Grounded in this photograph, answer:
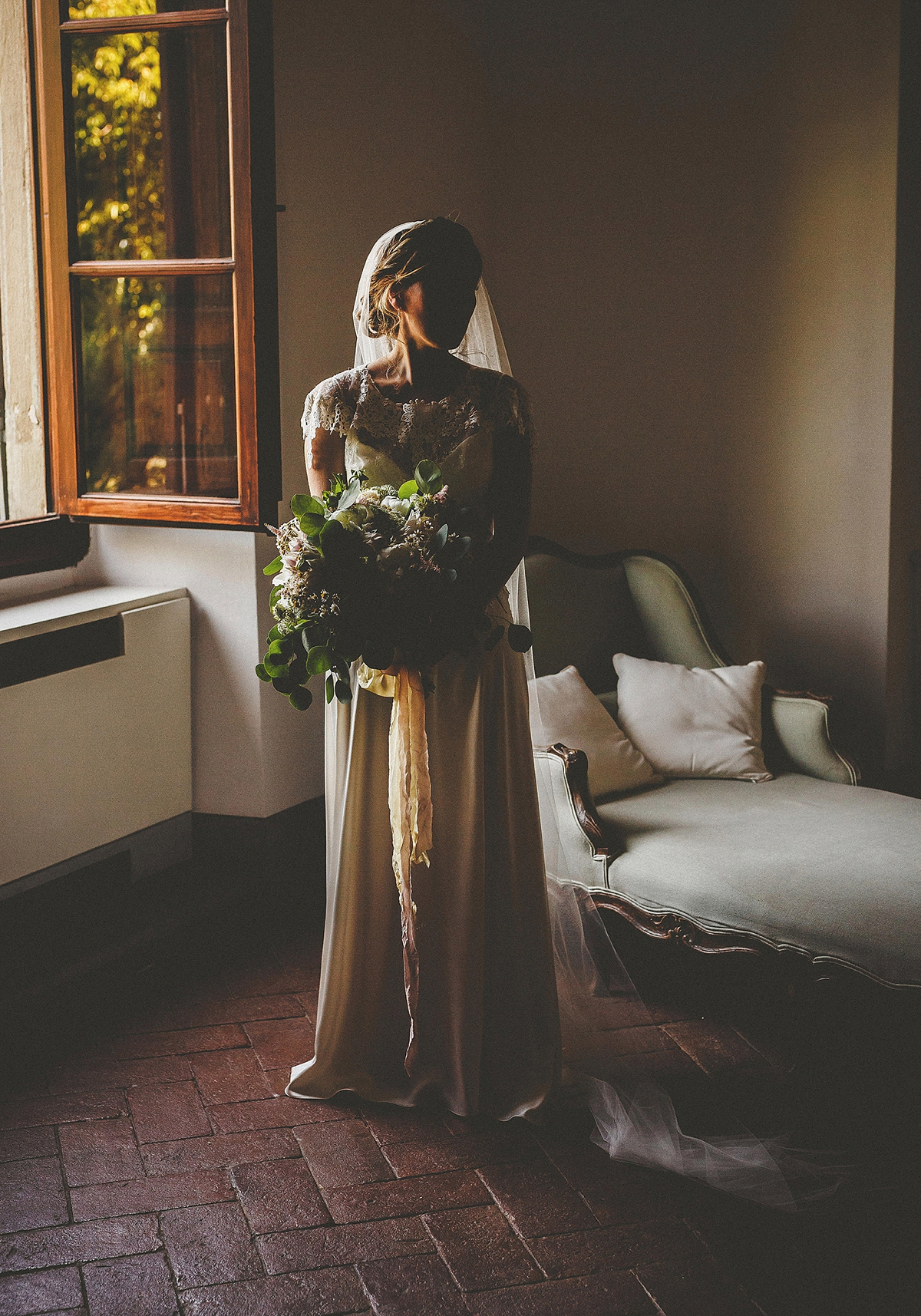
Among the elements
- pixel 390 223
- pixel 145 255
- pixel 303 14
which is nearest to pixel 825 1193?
pixel 145 255

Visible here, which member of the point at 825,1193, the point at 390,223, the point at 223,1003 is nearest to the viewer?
the point at 825,1193

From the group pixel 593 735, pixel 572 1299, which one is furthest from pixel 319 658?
pixel 593 735

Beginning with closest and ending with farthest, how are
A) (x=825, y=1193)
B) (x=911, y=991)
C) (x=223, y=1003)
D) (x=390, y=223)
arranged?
1. (x=825, y=1193)
2. (x=911, y=991)
3. (x=223, y=1003)
4. (x=390, y=223)

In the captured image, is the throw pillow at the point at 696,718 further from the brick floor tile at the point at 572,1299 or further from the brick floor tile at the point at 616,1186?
the brick floor tile at the point at 572,1299

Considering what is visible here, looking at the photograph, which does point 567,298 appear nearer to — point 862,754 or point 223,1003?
point 862,754

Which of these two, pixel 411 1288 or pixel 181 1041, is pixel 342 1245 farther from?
pixel 181 1041

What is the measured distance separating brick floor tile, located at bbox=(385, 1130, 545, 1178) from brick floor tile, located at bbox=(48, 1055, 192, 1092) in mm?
614

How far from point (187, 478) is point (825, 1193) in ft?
7.68

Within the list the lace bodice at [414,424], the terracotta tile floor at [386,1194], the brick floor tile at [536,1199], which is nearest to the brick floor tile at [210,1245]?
the terracotta tile floor at [386,1194]

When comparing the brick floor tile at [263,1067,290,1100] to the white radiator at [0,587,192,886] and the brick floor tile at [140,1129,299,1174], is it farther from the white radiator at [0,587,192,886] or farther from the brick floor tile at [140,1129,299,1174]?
the white radiator at [0,587,192,886]

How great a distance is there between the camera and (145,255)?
10.7ft

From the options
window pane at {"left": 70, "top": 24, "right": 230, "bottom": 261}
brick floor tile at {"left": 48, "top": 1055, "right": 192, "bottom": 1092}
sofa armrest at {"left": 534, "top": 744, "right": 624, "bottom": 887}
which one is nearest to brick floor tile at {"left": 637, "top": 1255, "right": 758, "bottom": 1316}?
sofa armrest at {"left": 534, "top": 744, "right": 624, "bottom": 887}

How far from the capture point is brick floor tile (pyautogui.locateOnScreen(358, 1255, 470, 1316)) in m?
2.07

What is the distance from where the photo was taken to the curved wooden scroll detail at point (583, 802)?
3184 millimetres
